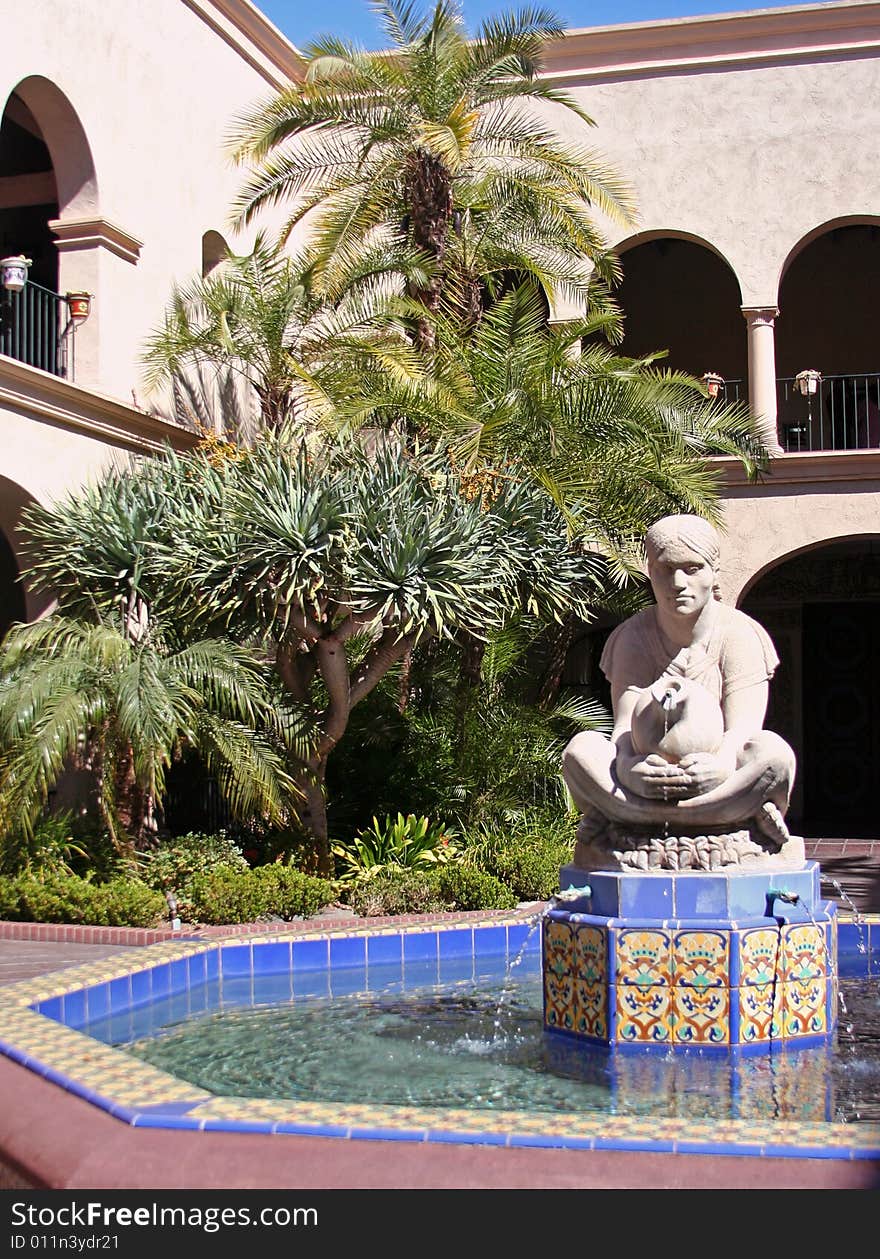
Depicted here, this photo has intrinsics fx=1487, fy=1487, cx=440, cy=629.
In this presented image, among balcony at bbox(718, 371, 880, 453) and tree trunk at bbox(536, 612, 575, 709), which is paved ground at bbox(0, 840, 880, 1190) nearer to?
tree trunk at bbox(536, 612, 575, 709)

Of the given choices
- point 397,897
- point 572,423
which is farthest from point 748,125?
point 397,897

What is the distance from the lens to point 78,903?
1021 cm

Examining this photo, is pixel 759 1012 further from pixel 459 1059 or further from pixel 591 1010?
pixel 459 1059

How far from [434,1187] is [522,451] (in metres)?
10.2

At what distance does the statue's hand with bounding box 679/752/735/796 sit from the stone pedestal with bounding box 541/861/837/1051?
1.11ft

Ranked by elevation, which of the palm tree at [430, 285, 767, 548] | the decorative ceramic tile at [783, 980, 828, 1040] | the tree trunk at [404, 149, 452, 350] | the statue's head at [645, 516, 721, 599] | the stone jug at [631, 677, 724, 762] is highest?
the tree trunk at [404, 149, 452, 350]

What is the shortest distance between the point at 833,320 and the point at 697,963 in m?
17.8

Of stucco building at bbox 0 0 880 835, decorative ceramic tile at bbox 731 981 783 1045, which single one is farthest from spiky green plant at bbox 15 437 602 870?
decorative ceramic tile at bbox 731 981 783 1045

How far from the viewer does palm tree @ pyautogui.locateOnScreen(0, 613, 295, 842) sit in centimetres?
1041

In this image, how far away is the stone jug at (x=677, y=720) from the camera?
5.64 m

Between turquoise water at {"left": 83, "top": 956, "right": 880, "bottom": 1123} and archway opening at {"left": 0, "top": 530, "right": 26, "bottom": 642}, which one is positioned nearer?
turquoise water at {"left": 83, "top": 956, "right": 880, "bottom": 1123}

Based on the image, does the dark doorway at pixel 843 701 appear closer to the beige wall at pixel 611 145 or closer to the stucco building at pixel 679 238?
the stucco building at pixel 679 238

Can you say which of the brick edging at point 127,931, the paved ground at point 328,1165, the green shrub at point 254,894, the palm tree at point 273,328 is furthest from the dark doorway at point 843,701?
the paved ground at point 328,1165
